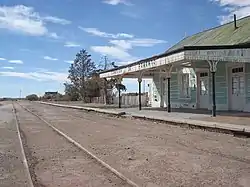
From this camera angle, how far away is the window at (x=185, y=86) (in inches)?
1261

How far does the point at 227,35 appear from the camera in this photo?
93.8ft

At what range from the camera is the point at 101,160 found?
9.59m

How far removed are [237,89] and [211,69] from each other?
14.9 ft

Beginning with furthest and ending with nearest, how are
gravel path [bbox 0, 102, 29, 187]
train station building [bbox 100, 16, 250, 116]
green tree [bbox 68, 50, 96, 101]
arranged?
green tree [bbox 68, 50, 96, 101], train station building [bbox 100, 16, 250, 116], gravel path [bbox 0, 102, 29, 187]

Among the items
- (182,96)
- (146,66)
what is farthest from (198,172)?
(182,96)

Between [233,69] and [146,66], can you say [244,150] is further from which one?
[146,66]

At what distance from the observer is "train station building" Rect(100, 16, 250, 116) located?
21375mm

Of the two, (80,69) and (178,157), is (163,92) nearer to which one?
(178,157)

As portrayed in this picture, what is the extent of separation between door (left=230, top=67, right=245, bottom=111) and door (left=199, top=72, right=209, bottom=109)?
3009 millimetres

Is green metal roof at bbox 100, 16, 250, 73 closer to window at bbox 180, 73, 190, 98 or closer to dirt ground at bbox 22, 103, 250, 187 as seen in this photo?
window at bbox 180, 73, 190, 98

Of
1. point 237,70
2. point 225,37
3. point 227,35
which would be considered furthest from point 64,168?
point 227,35

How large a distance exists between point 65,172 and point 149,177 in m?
1.86

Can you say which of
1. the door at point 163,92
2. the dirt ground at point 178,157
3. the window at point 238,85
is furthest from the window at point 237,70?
the door at point 163,92

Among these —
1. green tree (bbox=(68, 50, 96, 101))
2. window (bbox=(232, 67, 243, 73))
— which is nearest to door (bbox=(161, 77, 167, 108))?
window (bbox=(232, 67, 243, 73))
